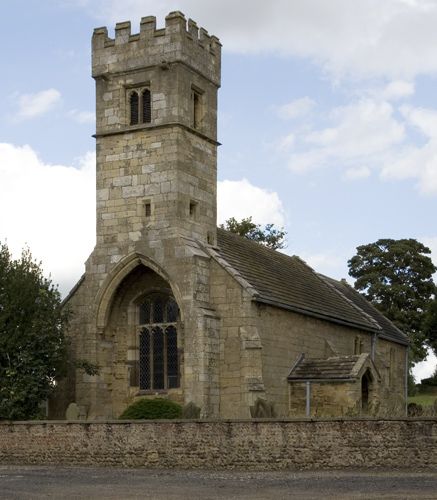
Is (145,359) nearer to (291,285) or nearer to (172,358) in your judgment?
(172,358)

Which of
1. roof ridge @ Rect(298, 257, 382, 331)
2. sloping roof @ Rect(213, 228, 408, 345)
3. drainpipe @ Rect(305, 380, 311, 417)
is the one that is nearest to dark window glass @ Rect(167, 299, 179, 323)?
sloping roof @ Rect(213, 228, 408, 345)

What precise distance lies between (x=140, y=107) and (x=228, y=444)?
1503cm

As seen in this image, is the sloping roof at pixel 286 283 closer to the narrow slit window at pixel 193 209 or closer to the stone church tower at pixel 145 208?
the narrow slit window at pixel 193 209

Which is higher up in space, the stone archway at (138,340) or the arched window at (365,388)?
the stone archway at (138,340)

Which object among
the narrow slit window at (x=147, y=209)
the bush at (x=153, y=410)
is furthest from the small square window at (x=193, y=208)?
the bush at (x=153, y=410)

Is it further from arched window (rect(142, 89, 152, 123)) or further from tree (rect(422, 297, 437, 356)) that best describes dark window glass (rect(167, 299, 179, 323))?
tree (rect(422, 297, 437, 356))

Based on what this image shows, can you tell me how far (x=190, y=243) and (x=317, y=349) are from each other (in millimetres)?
7801

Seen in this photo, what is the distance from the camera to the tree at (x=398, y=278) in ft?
252

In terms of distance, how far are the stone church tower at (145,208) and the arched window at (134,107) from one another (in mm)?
46

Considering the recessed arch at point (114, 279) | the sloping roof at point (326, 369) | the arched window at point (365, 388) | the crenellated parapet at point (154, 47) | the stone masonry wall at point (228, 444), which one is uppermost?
the crenellated parapet at point (154, 47)

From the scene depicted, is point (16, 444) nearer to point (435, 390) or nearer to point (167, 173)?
point (167, 173)

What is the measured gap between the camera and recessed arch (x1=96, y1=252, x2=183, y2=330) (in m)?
35.6

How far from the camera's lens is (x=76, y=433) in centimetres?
2847

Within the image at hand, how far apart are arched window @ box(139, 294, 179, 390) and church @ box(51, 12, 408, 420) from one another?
0.12ft
